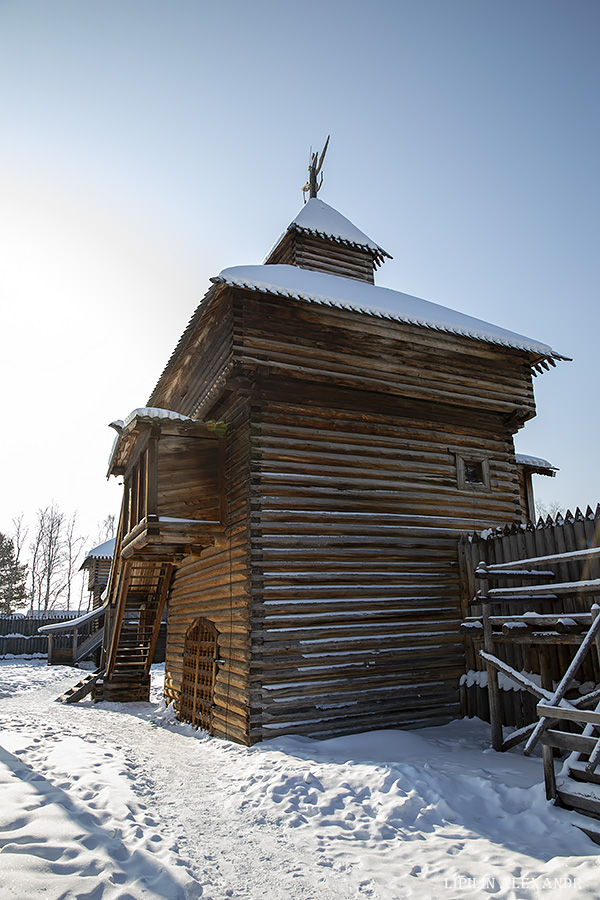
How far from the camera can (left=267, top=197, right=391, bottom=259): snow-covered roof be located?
1736 cm

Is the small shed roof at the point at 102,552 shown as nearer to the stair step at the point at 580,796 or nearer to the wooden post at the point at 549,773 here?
the wooden post at the point at 549,773

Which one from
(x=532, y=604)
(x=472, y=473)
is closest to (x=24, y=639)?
(x=472, y=473)

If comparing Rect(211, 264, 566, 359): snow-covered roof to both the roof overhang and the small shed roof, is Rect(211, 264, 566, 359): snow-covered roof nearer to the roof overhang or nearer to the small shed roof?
the roof overhang

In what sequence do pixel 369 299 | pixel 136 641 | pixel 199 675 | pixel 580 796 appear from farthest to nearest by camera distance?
pixel 136 641, pixel 199 675, pixel 369 299, pixel 580 796

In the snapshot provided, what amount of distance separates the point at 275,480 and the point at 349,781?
514cm

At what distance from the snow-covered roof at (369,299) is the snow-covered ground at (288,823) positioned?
774 cm

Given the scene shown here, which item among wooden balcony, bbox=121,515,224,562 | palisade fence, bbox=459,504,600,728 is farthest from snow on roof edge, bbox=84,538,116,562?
palisade fence, bbox=459,504,600,728

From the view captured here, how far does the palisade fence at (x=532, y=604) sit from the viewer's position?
27.3ft

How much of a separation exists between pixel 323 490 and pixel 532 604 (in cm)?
422

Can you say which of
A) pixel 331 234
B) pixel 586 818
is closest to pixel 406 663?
pixel 586 818

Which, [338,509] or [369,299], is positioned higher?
[369,299]

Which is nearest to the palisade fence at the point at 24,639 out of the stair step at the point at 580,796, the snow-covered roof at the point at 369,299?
the snow-covered roof at the point at 369,299

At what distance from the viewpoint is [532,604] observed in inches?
339

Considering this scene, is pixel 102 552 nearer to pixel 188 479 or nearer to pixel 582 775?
pixel 188 479
